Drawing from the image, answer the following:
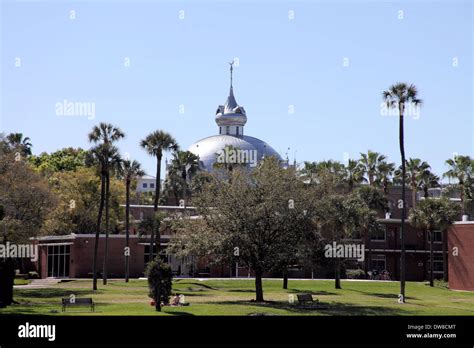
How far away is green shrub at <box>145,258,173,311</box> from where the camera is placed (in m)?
41.2

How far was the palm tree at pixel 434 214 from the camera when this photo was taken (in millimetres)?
70875

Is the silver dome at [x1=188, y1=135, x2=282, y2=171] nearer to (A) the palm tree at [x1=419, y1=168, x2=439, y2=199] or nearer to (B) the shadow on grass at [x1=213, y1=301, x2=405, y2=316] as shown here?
(A) the palm tree at [x1=419, y1=168, x2=439, y2=199]

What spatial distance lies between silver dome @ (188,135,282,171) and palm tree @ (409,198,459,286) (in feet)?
254

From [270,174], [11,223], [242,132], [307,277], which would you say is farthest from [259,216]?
[242,132]

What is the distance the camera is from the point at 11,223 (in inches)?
2104

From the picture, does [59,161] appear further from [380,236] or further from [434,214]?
[434,214]

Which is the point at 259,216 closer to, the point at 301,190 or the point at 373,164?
the point at 301,190

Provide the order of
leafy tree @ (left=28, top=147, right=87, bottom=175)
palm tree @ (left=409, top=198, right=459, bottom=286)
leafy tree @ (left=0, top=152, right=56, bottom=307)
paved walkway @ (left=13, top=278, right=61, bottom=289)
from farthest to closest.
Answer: leafy tree @ (left=28, top=147, right=87, bottom=175), palm tree @ (left=409, top=198, right=459, bottom=286), paved walkway @ (left=13, top=278, right=61, bottom=289), leafy tree @ (left=0, top=152, right=56, bottom=307)

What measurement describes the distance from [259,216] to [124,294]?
12681mm

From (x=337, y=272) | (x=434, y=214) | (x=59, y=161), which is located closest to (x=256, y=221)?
(x=337, y=272)

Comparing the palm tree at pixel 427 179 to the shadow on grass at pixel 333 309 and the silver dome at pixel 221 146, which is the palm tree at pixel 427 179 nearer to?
the shadow on grass at pixel 333 309

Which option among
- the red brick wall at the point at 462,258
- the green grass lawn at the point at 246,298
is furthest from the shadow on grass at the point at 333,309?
the red brick wall at the point at 462,258

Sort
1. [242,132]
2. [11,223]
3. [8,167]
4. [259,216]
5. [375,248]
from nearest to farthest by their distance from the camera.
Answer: [259,216], [11,223], [8,167], [375,248], [242,132]

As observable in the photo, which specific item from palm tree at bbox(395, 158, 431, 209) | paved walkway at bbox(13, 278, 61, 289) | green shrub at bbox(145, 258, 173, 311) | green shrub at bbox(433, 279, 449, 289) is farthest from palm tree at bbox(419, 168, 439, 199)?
green shrub at bbox(145, 258, 173, 311)
